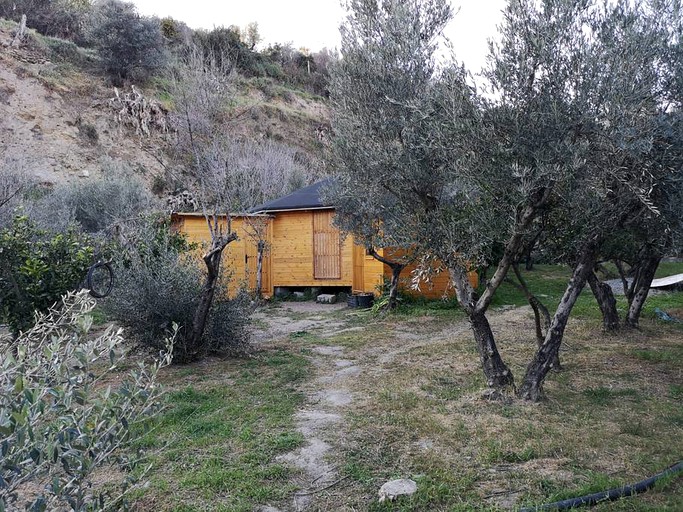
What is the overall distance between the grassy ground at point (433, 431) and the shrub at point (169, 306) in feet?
1.36

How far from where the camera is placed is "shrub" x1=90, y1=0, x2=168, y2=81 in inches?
1037

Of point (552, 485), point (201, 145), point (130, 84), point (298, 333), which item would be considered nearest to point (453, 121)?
point (552, 485)

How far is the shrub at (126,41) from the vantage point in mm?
26328

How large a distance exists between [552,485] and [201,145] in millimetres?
6230

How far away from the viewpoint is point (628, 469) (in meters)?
3.78

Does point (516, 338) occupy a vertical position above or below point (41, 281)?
below

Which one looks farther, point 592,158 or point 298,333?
point 298,333

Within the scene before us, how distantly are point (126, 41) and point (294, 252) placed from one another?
17.5 meters

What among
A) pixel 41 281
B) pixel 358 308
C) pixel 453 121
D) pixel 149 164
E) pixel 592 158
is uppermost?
pixel 149 164

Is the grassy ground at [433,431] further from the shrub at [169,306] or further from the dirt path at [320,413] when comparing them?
the shrub at [169,306]

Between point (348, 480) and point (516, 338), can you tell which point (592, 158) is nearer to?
point (348, 480)

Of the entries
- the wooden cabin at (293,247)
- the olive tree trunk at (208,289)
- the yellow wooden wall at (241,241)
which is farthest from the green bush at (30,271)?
→ the yellow wooden wall at (241,241)

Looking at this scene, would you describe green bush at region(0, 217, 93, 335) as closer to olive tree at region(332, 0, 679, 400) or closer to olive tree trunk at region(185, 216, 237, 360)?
olive tree trunk at region(185, 216, 237, 360)

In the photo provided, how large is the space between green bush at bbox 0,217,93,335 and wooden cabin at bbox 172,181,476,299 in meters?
7.95
